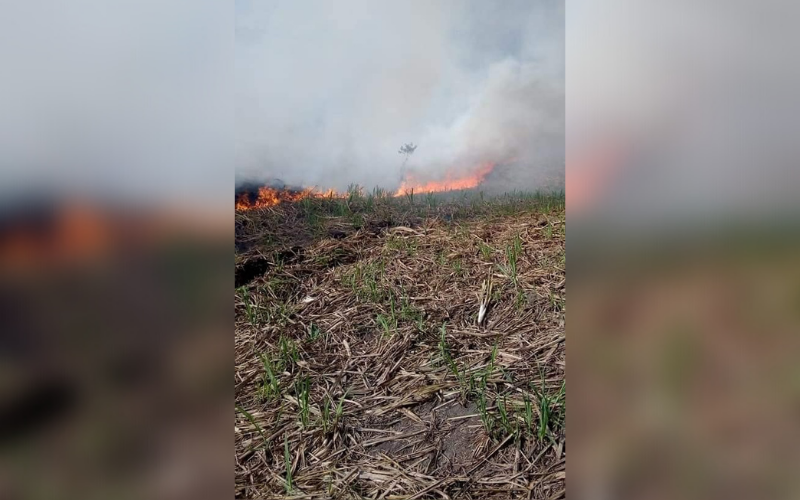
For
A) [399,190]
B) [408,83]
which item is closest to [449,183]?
[399,190]

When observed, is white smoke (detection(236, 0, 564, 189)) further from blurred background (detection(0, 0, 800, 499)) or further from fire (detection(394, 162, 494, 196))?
blurred background (detection(0, 0, 800, 499))

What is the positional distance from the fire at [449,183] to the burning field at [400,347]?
4 centimetres

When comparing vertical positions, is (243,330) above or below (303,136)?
below

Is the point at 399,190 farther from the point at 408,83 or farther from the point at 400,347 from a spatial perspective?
the point at 400,347

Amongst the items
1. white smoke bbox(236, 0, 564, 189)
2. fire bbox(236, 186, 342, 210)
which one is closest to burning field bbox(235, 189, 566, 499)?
fire bbox(236, 186, 342, 210)

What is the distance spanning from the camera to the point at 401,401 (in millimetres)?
1240
